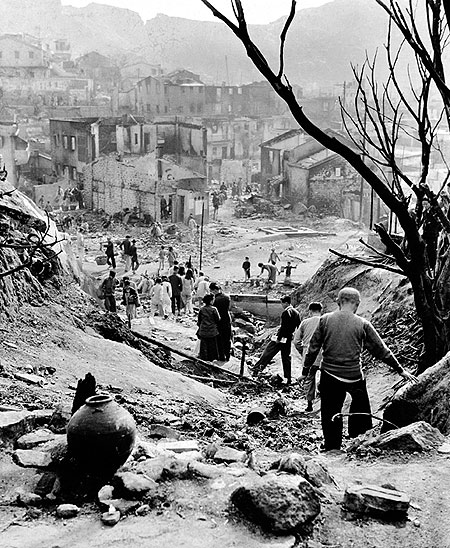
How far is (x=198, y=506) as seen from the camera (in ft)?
13.6

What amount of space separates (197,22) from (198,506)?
131 m

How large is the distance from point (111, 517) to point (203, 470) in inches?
30.6

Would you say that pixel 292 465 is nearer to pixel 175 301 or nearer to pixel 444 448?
pixel 444 448

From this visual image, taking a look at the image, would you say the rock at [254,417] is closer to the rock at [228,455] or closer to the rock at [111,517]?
the rock at [228,455]

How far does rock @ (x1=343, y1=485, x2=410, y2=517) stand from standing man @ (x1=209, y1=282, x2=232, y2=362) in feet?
22.1

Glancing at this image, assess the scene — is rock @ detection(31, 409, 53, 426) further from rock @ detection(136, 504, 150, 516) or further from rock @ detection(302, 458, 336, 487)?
rock @ detection(302, 458, 336, 487)

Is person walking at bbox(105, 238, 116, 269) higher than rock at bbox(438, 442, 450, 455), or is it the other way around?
rock at bbox(438, 442, 450, 455)

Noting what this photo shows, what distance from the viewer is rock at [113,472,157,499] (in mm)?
4250

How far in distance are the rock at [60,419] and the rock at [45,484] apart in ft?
3.00

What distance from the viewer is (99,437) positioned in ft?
14.2

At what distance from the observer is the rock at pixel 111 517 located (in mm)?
3982

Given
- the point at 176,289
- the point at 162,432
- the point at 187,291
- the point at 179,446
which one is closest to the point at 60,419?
the point at 162,432

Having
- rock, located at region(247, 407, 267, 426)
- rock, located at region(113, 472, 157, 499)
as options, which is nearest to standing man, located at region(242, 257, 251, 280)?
rock, located at region(247, 407, 267, 426)

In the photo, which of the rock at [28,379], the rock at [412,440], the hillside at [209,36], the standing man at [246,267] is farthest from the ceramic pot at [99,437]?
Result: the hillside at [209,36]
